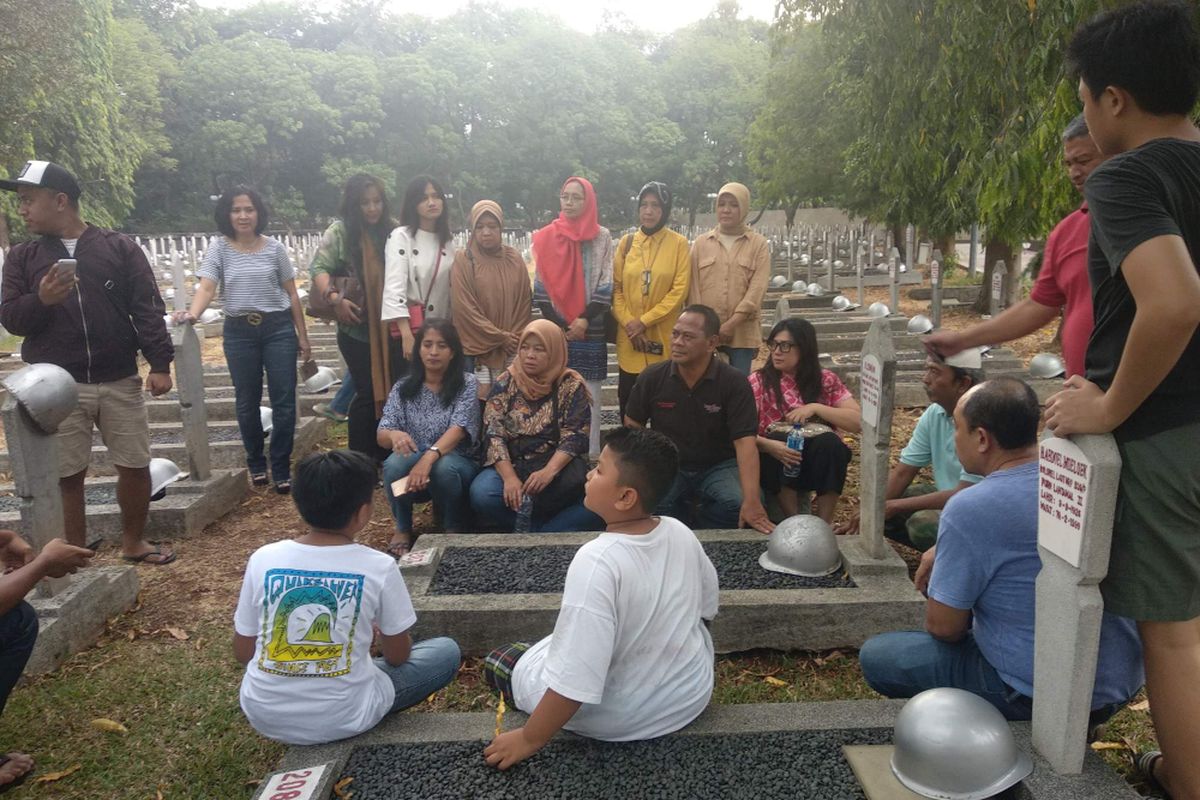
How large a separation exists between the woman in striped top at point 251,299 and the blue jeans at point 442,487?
108 centimetres

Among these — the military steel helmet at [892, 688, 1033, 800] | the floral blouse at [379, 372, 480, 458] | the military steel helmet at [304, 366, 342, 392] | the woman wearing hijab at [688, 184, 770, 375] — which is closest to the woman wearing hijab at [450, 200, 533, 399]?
the floral blouse at [379, 372, 480, 458]

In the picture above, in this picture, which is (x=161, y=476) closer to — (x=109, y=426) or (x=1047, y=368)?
(x=109, y=426)

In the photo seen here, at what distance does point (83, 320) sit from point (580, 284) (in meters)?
2.80

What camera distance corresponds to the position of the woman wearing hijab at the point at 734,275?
5477mm

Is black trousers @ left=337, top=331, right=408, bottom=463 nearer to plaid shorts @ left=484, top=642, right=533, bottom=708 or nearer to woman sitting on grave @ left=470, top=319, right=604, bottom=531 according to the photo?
woman sitting on grave @ left=470, top=319, right=604, bottom=531

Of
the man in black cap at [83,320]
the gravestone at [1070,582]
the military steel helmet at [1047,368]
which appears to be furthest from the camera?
the military steel helmet at [1047,368]

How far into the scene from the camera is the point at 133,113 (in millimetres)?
29812

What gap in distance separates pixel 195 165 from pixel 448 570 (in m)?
36.6

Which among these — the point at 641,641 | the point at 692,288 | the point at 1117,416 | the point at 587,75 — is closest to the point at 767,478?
the point at 692,288

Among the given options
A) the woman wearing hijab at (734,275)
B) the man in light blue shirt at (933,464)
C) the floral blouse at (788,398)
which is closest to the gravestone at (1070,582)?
the man in light blue shirt at (933,464)

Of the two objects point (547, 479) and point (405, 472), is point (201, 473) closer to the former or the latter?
point (405, 472)

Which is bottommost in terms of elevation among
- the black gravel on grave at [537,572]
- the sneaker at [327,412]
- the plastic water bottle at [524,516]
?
the black gravel on grave at [537,572]

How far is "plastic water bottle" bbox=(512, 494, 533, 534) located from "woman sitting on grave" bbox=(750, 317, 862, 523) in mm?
1258

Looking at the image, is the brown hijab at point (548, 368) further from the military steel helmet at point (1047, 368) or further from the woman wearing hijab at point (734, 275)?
the military steel helmet at point (1047, 368)
